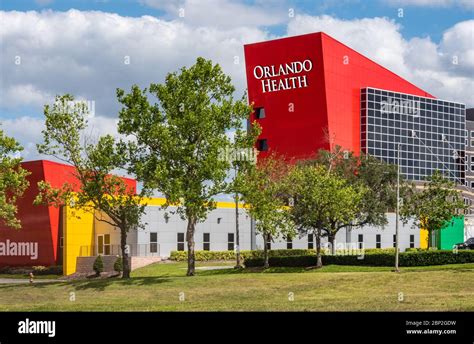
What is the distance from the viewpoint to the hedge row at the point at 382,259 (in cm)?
5247

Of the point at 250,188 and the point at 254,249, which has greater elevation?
the point at 250,188

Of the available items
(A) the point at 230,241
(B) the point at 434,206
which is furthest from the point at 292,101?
(B) the point at 434,206

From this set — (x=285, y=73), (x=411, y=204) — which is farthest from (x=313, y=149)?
(x=411, y=204)

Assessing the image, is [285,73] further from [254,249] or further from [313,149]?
[254,249]

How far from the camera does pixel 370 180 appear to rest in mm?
82625

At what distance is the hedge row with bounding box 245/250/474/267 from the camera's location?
172 feet

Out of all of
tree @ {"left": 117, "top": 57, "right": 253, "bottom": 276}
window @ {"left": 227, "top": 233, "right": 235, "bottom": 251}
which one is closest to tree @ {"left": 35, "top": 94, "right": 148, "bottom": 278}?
tree @ {"left": 117, "top": 57, "right": 253, "bottom": 276}

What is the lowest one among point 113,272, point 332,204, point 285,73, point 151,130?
point 113,272

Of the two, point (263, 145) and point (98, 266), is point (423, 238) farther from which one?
point (98, 266)

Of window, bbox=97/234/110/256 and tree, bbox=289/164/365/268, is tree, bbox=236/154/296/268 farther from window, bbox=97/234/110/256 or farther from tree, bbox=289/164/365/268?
window, bbox=97/234/110/256

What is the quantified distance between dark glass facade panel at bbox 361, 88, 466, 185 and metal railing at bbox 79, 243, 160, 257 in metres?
50.8

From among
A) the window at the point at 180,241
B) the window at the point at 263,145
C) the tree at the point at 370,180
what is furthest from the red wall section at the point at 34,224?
the window at the point at 263,145
